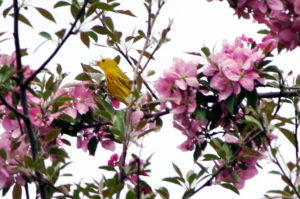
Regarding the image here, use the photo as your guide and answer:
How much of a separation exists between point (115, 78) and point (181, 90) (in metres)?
0.93

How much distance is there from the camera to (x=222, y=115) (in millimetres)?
2857

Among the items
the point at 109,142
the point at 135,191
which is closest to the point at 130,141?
the point at 135,191

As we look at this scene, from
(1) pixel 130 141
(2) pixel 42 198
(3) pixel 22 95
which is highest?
(3) pixel 22 95

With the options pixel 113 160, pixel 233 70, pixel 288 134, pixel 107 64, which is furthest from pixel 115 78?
pixel 288 134

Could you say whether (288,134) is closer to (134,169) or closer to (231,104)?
(231,104)

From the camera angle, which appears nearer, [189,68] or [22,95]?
[22,95]

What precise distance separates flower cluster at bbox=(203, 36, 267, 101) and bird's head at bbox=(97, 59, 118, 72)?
91 cm

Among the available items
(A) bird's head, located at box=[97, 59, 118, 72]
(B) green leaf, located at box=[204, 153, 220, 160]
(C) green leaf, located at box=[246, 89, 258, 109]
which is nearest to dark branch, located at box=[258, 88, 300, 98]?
(C) green leaf, located at box=[246, 89, 258, 109]

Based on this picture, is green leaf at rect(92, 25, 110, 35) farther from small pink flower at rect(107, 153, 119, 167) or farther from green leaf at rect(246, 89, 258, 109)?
green leaf at rect(246, 89, 258, 109)

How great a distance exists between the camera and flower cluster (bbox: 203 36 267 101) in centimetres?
267

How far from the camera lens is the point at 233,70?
265 cm

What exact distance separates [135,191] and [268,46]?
0.75m

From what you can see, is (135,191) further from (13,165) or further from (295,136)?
(295,136)

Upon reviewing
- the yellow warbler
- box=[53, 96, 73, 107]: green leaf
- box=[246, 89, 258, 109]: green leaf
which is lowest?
box=[53, 96, 73, 107]: green leaf
